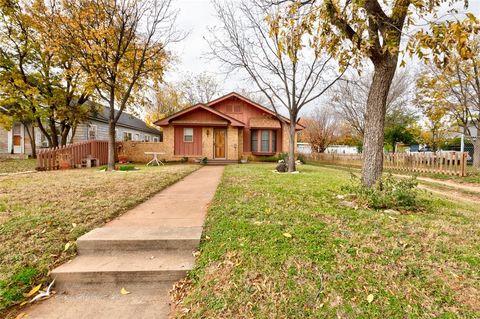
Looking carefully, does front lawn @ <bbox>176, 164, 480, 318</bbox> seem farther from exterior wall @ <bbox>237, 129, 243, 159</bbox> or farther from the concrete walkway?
exterior wall @ <bbox>237, 129, 243, 159</bbox>

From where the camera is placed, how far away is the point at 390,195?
3.95 meters

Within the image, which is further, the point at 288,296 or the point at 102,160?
the point at 102,160

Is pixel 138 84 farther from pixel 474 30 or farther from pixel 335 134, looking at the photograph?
pixel 335 134

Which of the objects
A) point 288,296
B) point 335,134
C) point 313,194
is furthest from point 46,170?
point 335,134

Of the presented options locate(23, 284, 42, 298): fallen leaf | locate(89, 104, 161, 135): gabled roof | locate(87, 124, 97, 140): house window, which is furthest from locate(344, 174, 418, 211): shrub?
locate(87, 124, 97, 140): house window

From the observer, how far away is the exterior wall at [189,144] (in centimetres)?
1683

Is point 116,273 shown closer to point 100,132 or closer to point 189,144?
point 189,144

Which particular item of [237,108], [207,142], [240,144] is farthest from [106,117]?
[240,144]

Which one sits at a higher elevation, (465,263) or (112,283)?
(465,263)

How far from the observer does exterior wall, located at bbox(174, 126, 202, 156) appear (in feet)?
55.2

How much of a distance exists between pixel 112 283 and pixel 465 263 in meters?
3.80

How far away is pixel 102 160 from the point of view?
50.5ft

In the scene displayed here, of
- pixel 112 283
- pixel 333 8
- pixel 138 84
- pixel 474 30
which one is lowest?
pixel 112 283

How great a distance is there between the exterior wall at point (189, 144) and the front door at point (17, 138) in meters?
14.9
